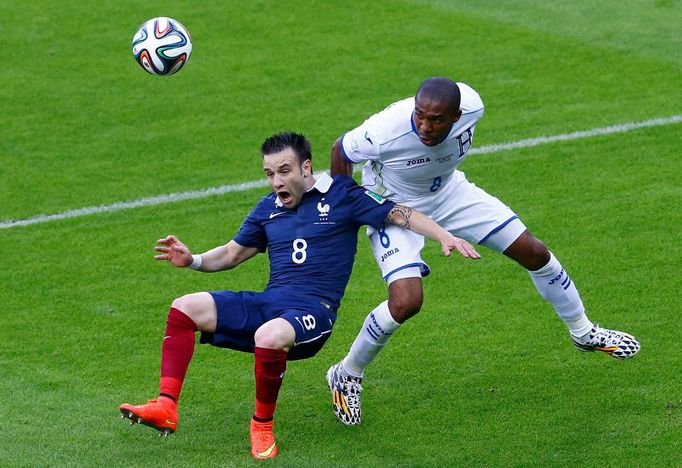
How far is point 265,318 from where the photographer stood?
281 inches

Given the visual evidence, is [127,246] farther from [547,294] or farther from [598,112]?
[598,112]

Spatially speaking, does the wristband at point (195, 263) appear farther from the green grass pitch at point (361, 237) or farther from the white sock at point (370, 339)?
the white sock at point (370, 339)

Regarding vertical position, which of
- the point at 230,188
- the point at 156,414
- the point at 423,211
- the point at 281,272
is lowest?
the point at 230,188

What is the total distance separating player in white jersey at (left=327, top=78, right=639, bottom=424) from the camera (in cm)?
739

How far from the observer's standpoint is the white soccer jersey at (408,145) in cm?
767

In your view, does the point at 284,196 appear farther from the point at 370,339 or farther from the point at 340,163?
the point at 370,339

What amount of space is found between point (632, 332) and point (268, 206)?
107 inches

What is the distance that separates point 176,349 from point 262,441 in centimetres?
70

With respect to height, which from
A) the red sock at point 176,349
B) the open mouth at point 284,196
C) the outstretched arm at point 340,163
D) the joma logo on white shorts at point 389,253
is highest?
the outstretched arm at point 340,163

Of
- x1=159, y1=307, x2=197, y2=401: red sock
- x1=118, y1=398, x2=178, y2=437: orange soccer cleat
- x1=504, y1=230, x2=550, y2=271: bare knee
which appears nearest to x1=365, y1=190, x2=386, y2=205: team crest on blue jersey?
x1=504, y1=230, x2=550, y2=271: bare knee

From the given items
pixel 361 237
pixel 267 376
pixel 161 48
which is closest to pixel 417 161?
pixel 267 376

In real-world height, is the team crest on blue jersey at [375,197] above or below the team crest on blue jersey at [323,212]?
above

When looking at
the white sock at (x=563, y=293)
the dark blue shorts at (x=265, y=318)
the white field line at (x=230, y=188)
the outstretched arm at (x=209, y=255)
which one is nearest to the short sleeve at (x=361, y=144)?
the outstretched arm at (x=209, y=255)

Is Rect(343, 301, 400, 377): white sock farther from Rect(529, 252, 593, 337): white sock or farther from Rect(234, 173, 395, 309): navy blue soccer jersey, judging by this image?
Rect(529, 252, 593, 337): white sock
